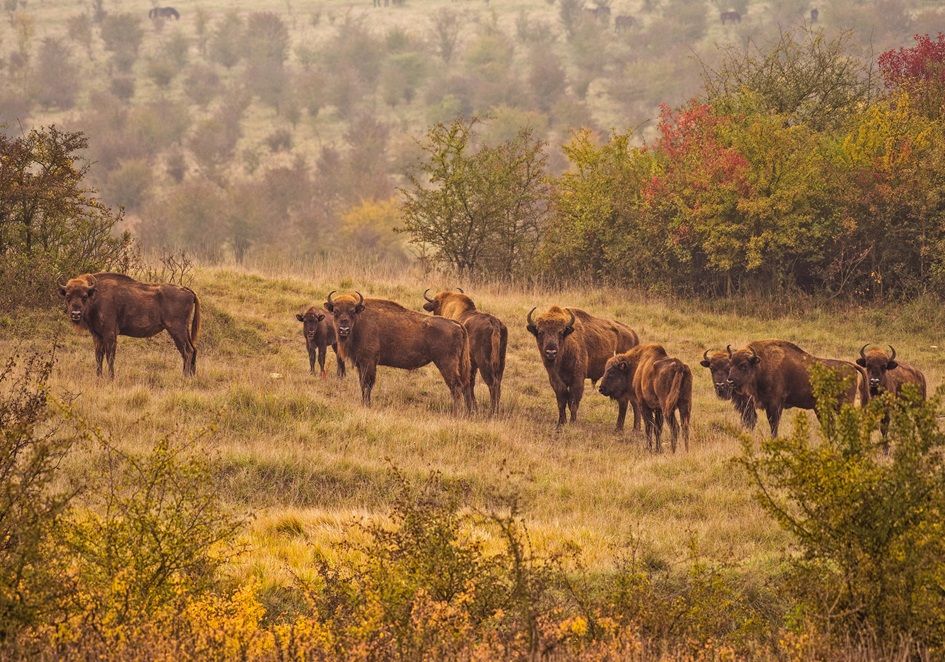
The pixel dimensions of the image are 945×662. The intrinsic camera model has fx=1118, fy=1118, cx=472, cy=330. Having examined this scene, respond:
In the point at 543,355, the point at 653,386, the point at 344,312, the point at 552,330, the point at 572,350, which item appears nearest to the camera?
the point at 653,386

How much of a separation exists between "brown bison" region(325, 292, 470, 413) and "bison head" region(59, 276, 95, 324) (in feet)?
11.4

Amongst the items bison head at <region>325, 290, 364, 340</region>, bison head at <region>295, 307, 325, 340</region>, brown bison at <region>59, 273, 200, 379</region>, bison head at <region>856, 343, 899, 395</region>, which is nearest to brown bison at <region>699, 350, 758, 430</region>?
bison head at <region>856, 343, 899, 395</region>

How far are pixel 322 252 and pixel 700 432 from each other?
45.9m

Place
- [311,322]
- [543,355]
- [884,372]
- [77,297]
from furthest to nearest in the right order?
[311,322] < [543,355] < [77,297] < [884,372]

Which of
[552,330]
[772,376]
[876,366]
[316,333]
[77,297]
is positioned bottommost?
[772,376]

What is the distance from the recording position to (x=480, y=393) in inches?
730

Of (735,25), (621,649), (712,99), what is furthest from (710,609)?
(735,25)

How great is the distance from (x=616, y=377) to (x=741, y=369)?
1.83 meters

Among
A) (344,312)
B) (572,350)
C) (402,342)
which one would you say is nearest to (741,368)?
(572,350)

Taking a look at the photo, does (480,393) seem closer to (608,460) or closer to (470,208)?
(608,460)

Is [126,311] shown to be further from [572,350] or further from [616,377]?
[616,377]

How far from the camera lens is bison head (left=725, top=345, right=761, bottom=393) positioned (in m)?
15.7

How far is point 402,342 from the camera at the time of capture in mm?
16984

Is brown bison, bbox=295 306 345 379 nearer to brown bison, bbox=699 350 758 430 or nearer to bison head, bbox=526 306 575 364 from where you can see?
bison head, bbox=526 306 575 364
